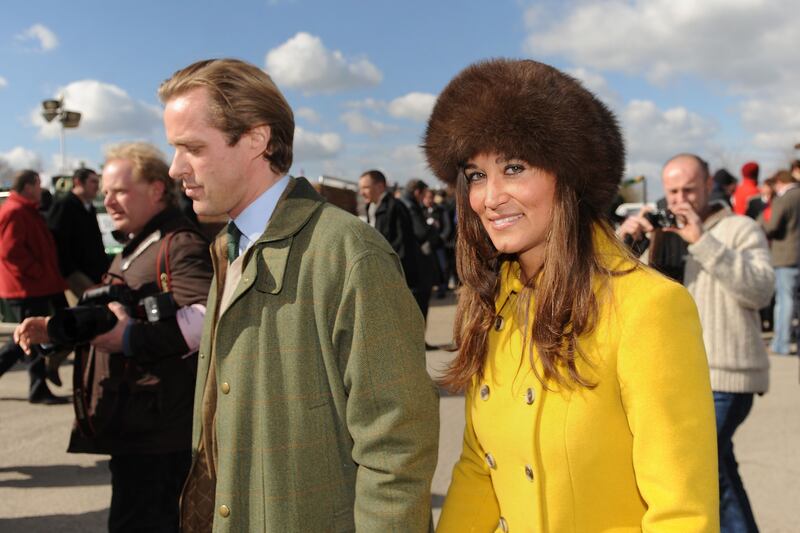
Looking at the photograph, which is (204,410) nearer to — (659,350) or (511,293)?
(511,293)

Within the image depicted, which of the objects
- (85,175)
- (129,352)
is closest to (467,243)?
(129,352)

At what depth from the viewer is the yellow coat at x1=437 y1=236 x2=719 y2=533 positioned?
4.74ft

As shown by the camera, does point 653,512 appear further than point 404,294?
No

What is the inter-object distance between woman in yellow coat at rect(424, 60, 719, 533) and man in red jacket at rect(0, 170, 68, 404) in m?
5.99

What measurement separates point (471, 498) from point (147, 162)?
2009 millimetres

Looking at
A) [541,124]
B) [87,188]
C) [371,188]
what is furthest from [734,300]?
[87,188]

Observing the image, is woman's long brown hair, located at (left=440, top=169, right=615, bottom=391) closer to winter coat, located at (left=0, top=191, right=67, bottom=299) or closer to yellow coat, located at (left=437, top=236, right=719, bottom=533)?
yellow coat, located at (left=437, top=236, right=719, bottom=533)

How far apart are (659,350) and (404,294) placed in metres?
0.60

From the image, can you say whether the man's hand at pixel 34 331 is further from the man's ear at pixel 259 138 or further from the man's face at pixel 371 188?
the man's face at pixel 371 188

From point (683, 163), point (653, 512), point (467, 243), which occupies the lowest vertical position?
point (653, 512)

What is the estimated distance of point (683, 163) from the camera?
3.59m

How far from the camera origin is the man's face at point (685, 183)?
140 inches

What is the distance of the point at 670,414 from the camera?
1.45 m

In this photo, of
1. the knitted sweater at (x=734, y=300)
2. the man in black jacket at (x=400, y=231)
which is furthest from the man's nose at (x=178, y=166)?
the man in black jacket at (x=400, y=231)
